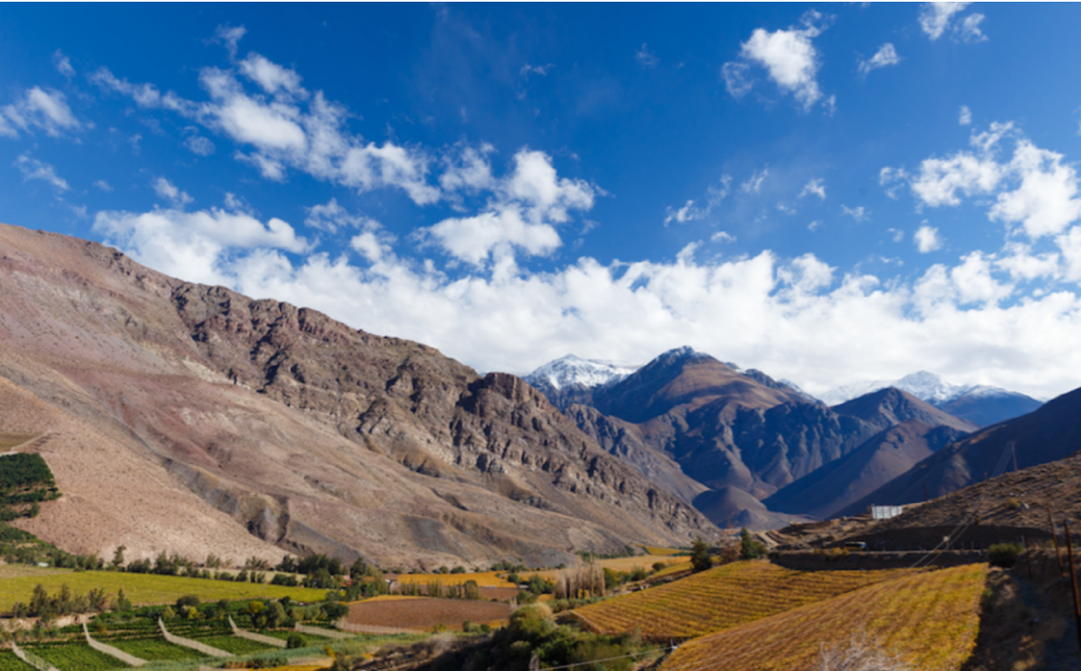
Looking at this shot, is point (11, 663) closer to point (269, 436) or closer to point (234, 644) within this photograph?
point (234, 644)

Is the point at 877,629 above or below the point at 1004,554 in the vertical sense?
below

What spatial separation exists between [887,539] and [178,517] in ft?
249

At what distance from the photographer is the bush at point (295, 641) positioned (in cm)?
4095

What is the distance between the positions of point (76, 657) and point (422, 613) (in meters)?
26.4

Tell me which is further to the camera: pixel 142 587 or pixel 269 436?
pixel 269 436

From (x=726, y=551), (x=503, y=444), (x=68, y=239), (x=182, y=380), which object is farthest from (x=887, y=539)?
(x=68, y=239)

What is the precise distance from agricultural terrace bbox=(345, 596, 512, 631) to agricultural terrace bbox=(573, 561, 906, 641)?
20.4 meters

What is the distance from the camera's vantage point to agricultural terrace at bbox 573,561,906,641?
22312mm

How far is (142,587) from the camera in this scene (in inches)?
2048

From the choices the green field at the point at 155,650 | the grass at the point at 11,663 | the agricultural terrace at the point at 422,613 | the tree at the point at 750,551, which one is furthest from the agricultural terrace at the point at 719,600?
the grass at the point at 11,663

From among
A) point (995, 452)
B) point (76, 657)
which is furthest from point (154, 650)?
point (995, 452)

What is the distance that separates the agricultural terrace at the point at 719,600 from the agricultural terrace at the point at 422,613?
803 inches

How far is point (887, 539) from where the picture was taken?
27422 mm

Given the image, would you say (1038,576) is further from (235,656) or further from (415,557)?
(415,557)
